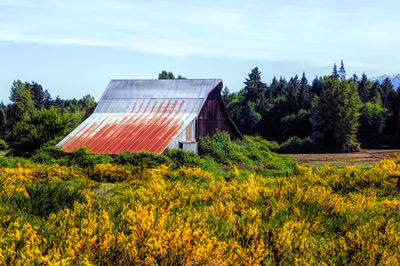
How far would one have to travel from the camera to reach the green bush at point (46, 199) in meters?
9.18

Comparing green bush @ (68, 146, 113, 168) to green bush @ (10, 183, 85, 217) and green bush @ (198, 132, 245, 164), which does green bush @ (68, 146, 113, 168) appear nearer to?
green bush @ (198, 132, 245, 164)

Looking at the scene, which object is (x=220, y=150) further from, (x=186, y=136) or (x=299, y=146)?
(x=299, y=146)

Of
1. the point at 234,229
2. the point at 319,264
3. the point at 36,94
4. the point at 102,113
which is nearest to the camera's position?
the point at 319,264

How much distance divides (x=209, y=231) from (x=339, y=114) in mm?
56495

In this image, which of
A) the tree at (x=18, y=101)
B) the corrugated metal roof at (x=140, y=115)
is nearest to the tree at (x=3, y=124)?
the tree at (x=18, y=101)

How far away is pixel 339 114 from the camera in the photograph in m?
59.4

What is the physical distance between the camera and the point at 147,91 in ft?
114

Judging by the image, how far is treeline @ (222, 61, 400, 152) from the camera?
6003 centimetres

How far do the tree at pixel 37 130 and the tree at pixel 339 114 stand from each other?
41.7 m

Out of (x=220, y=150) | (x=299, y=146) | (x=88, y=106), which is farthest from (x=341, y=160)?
(x=88, y=106)

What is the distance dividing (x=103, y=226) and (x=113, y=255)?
0.76m

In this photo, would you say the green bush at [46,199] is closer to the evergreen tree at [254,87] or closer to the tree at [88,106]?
the tree at [88,106]

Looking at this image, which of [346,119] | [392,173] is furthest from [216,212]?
[346,119]

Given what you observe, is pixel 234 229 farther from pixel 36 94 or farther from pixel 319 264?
pixel 36 94
